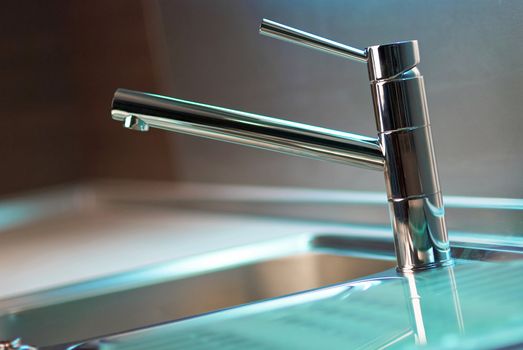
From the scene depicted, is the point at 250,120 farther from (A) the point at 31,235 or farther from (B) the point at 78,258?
(A) the point at 31,235

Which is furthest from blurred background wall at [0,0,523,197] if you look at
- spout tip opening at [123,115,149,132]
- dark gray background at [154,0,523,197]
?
spout tip opening at [123,115,149,132]

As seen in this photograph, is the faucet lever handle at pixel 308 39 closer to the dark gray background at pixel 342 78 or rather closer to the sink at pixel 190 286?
the dark gray background at pixel 342 78

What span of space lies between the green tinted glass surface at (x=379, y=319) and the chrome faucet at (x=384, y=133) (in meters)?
0.04

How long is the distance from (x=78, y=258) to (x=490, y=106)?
0.68 meters

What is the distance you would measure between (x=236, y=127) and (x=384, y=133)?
0.45 ft

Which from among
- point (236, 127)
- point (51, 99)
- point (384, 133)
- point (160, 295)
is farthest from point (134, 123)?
point (51, 99)

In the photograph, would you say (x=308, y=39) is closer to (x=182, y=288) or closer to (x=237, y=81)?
(x=182, y=288)

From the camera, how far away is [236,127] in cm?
70

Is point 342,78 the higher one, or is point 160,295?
point 342,78

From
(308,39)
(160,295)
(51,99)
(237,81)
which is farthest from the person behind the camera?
(51,99)

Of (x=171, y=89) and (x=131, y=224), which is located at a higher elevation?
(x=171, y=89)

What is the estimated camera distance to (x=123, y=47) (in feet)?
6.12

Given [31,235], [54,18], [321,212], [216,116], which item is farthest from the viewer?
[54,18]

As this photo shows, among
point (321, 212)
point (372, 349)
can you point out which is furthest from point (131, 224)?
point (372, 349)
